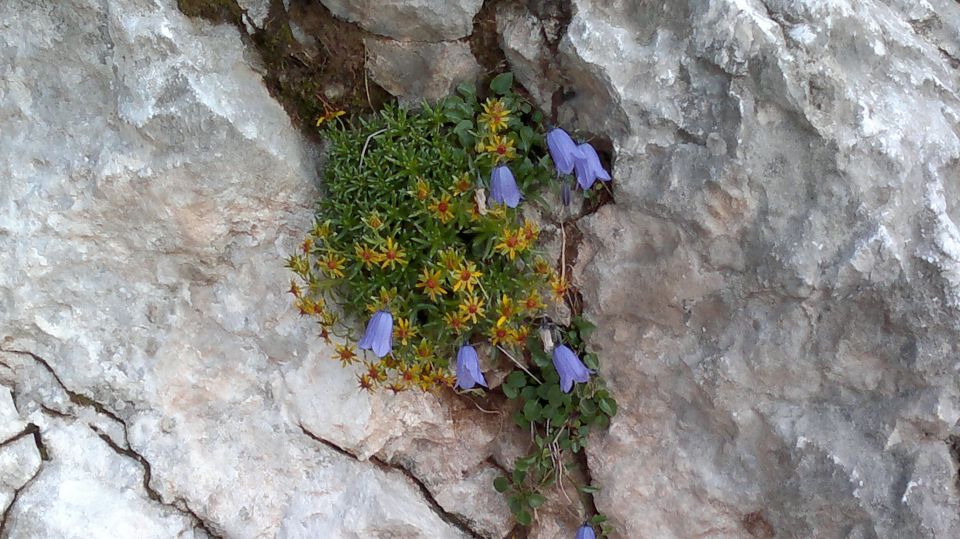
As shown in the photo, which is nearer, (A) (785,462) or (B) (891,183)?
(B) (891,183)

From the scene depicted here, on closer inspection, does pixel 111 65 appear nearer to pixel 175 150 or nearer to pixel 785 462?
pixel 175 150

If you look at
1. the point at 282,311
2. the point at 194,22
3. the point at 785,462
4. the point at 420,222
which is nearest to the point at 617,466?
the point at 785,462

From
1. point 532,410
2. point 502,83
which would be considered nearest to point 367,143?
point 502,83

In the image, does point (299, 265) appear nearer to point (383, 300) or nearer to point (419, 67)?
point (383, 300)

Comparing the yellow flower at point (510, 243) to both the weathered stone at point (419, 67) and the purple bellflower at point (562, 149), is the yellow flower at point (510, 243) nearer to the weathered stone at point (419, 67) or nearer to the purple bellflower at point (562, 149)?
the purple bellflower at point (562, 149)

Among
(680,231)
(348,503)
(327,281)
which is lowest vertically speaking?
(348,503)

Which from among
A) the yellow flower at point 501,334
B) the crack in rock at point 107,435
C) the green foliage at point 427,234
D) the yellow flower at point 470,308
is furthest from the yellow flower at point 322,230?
the crack in rock at point 107,435

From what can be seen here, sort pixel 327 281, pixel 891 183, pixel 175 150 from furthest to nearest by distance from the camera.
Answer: pixel 327 281 → pixel 175 150 → pixel 891 183

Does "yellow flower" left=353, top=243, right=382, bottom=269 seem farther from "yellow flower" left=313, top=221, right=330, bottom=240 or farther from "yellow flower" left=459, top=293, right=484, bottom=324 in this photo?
"yellow flower" left=459, top=293, right=484, bottom=324
